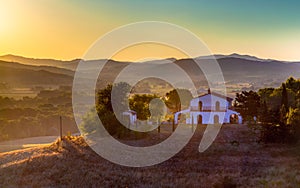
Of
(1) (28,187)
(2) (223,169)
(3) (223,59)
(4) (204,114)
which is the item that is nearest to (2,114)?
(4) (204,114)

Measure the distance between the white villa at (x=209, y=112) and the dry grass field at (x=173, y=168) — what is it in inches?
637

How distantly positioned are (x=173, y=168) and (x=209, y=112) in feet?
78.4

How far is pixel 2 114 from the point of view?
62.0 metres

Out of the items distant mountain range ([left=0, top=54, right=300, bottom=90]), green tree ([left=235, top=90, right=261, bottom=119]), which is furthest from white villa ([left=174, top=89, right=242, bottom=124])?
distant mountain range ([left=0, top=54, right=300, bottom=90])

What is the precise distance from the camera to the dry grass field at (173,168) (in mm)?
17531

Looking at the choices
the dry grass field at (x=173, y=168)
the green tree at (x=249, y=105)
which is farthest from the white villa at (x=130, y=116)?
A: the green tree at (x=249, y=105)

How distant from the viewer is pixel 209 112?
1710 inches

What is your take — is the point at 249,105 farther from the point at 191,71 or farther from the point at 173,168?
the point at 191,71

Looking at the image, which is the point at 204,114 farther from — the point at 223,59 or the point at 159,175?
the point at 223,59

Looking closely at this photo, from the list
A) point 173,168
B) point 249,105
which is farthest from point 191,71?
point 173,168

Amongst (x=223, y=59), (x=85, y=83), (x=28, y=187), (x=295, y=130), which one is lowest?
(x=28, y=187)

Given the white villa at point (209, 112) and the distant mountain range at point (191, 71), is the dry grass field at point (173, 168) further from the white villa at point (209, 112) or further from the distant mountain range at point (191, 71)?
the distant mountain range at point (191, 71)

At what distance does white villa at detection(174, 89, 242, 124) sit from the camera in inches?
1683

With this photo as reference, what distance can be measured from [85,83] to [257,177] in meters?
101
